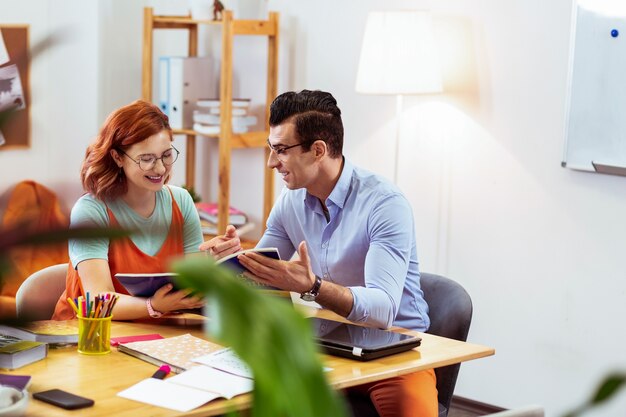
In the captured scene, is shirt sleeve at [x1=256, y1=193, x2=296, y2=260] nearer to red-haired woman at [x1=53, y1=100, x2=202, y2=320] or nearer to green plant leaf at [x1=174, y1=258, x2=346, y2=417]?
red-haired woman at [x1=53, y1=100, x2=202, y2=320]

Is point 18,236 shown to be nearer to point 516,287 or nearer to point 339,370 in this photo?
point 339,370

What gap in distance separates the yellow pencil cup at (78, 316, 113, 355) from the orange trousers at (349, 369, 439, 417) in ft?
2.12

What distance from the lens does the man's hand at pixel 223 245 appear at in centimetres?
248

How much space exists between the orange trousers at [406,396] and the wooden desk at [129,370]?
102 millimetres

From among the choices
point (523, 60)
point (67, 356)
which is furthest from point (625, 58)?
point (67, 356)

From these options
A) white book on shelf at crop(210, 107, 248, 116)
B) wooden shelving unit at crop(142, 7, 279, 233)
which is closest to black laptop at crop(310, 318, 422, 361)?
wooden shelving unit at crop(142, 7, 279, 233)

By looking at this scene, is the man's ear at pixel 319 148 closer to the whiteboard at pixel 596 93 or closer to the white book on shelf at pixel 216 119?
the whiteboard at pixel 596 93

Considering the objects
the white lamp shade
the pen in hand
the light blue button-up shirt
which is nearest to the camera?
the pen in hand

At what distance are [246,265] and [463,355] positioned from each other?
536 millimetres

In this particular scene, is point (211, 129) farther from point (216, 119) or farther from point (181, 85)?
point (181, 85)

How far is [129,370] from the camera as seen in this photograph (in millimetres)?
1920

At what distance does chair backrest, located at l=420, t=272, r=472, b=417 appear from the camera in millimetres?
2400

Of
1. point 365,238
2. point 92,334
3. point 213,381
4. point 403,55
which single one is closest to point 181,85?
point 403,55

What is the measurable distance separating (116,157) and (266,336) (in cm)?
247
